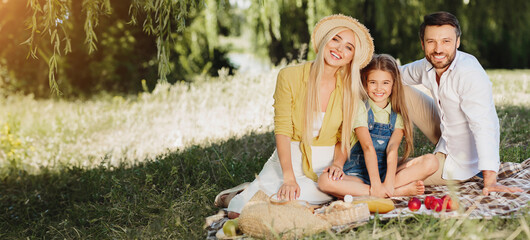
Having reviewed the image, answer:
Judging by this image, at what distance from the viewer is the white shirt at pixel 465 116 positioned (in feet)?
10.6

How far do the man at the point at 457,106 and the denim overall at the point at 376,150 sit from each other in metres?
0.34

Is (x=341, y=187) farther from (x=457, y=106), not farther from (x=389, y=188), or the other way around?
→ (x=457, y=106)

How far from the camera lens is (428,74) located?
3.58 meters

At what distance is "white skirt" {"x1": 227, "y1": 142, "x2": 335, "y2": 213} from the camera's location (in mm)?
3365

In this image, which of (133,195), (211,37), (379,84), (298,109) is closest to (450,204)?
(379,84)

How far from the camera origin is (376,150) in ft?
11.6

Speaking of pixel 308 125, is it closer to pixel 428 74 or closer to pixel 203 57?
pixel 428 74

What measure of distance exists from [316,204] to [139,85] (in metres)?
8.36

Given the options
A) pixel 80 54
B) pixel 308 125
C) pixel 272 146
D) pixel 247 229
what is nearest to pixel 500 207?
pixel 308 125

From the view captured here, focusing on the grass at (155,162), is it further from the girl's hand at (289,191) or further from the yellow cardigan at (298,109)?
the yellow cardigan at (298,109)

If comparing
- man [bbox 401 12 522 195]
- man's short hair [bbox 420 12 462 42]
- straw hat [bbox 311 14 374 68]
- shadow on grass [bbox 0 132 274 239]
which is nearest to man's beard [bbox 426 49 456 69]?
man [bbox 401 12 522 195]

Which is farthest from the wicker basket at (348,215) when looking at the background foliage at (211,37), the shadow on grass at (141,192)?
the background foliage at (211,37)

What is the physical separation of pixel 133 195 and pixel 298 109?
1.56 meters

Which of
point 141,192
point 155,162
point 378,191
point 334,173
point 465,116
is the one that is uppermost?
point 465,116
